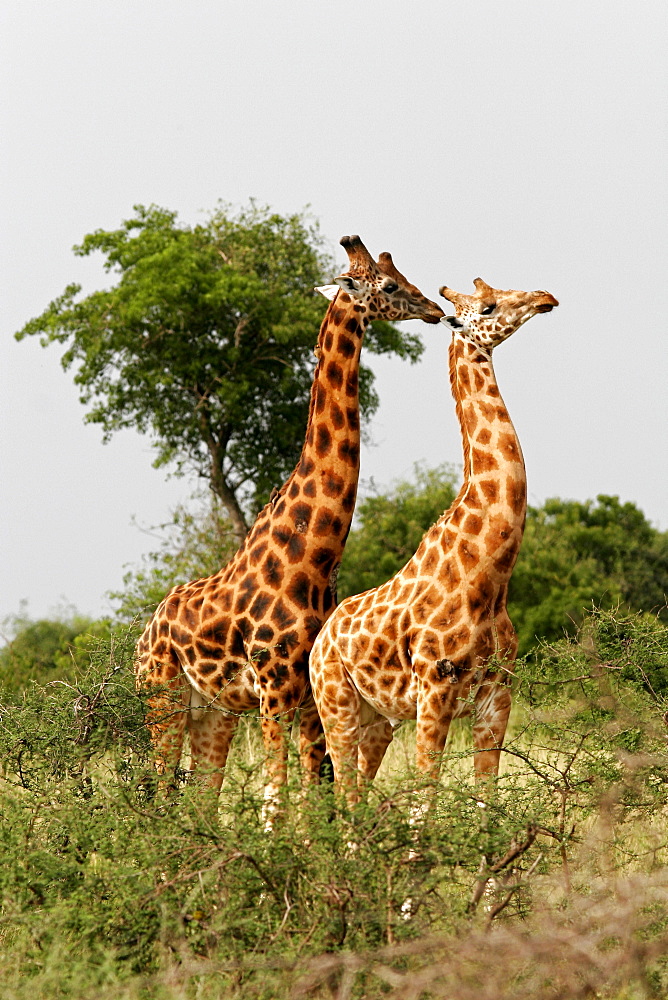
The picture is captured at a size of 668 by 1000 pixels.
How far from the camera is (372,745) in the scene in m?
6.28

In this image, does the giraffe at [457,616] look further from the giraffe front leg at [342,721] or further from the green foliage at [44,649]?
the green foliage at [44,649]

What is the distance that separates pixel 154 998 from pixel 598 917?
1.55 meters

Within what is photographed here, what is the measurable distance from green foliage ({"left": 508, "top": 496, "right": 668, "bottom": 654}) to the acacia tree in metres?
3.65

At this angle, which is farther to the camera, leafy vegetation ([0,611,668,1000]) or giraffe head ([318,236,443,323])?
giraffe head ([318,236,443,323])

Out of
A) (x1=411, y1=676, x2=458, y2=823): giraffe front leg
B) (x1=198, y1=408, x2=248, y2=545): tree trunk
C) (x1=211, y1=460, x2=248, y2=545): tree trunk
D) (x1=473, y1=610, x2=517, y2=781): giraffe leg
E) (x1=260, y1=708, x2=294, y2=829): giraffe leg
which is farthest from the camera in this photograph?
(x1=198, y1=408, x2=248, y2=545): tree trunk

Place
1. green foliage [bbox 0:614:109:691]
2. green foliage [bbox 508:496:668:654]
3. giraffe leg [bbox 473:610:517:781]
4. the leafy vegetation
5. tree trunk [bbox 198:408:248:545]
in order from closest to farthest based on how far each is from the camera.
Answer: the leafy vegetation, giraffe leg [bbox 473:610:517:781], green foliage [bbox 0:614:109:691], green foliage [bbox 508:496:668:654], tree trunk [bbox 198:408:248:545]

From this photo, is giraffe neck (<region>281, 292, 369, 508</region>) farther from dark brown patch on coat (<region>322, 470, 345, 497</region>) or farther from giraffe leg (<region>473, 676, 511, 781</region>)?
giraffe leg (<region>473, 676, 511, 781</region>)

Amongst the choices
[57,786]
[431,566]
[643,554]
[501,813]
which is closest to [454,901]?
[501,813]

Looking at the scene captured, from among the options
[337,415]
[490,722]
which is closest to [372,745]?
[490,722]

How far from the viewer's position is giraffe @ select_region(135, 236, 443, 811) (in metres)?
6.34

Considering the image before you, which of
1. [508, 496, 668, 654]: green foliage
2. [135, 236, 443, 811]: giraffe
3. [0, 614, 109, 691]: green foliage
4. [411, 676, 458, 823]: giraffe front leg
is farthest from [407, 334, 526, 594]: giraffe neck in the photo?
[508, 496, 668, 654]: green foliage

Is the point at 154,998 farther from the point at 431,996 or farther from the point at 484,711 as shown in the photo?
the point at 484,711

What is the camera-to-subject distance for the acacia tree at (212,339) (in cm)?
1762

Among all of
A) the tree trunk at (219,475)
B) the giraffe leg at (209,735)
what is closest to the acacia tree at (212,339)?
the tree trunk at (219,475)
